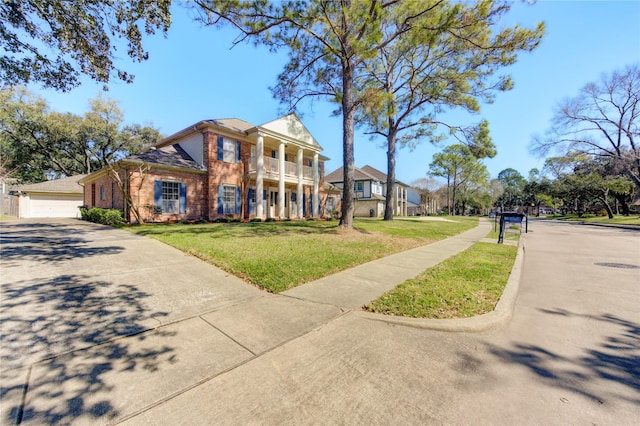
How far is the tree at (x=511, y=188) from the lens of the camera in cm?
8325

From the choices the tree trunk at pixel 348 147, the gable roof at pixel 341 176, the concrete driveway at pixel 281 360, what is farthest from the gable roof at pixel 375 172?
the concrete driveway at pixel 281 360

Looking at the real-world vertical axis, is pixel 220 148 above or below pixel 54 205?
above

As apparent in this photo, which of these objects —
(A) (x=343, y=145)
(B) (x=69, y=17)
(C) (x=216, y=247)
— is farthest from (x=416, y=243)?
(B) (x=69, y=17)

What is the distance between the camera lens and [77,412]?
1.98 meters

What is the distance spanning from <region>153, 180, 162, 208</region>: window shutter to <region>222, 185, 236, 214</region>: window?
3600 mm

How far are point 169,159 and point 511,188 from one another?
318 ft

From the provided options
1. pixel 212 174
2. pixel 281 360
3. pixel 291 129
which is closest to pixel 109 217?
pixel 212 174

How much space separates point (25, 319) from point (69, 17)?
7.29m

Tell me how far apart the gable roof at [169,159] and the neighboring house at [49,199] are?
12.0 metres

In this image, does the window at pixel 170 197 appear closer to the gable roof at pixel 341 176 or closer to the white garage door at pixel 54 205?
the white garage door at pixel 54 205

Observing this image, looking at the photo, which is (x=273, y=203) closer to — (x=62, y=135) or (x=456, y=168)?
(x=62, y=135)

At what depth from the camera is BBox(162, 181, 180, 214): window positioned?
15.2 meters

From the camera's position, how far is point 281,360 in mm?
2746

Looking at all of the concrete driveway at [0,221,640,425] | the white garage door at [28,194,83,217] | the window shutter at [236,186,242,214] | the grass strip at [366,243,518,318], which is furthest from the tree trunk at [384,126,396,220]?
the white garage door at [28,194,83,217]
